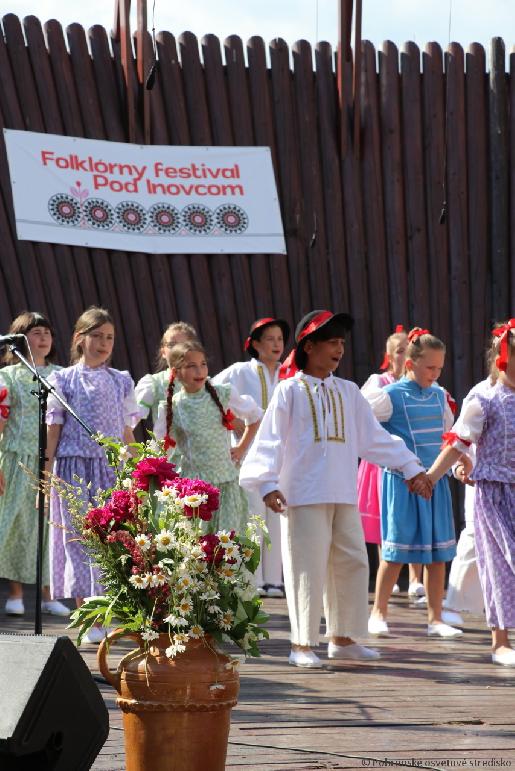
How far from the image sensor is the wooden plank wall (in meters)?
8.67

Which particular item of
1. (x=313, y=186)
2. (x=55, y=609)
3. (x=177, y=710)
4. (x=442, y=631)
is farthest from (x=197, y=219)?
(x=177, y=710)

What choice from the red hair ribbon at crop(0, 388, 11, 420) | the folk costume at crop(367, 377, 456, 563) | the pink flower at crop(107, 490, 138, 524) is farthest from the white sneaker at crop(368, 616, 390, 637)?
the pink flower at crop(107, 490, 138, 524)

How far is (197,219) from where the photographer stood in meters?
8.99

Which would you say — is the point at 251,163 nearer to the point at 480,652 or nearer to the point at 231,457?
the point at 231,457

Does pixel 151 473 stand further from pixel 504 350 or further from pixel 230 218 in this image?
pixel 230 218

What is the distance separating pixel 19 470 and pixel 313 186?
10.9 ft

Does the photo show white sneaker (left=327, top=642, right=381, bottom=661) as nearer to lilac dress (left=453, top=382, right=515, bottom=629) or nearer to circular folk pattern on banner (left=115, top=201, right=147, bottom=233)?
lilac dress (left=453, top=382, right=515, bottom=629)

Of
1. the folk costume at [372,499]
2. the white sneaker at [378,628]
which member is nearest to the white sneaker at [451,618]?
the white sneaker at [378,628]

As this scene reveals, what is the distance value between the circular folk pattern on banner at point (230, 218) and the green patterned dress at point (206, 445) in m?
2.52

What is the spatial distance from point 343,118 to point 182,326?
8.91 ft

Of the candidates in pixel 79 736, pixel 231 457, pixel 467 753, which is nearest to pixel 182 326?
pixel 231 457

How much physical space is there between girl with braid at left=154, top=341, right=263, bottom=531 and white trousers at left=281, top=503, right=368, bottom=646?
1.02 meters

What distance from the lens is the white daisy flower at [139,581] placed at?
343cm

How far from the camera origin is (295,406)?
5.66 m
